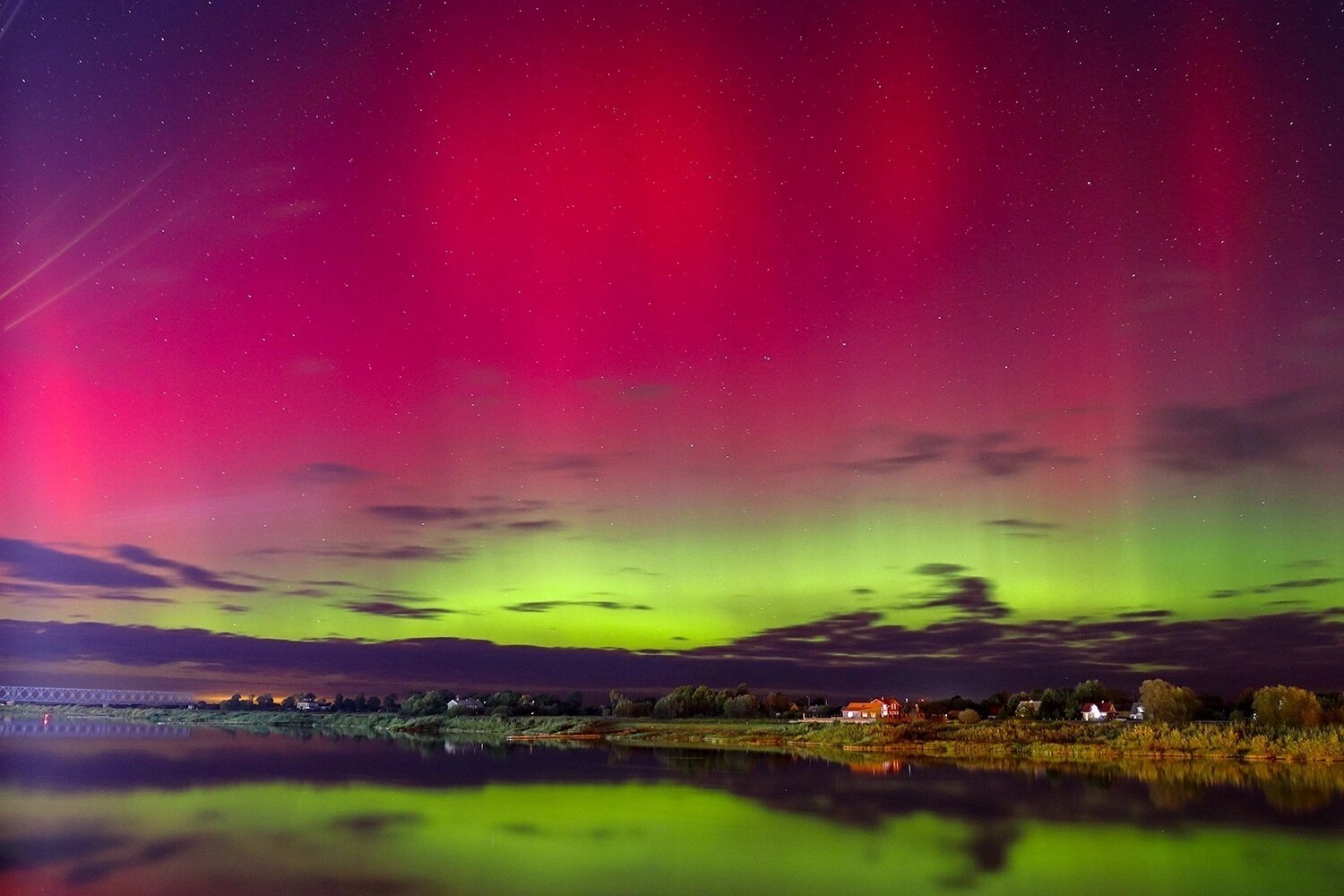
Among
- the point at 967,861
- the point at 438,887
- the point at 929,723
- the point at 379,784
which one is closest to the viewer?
the point at 438,887

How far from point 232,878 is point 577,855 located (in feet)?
23.5

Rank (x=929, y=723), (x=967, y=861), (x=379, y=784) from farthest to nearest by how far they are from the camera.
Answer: (x=929, y=723)
(x=379, y=784)
(x=967, y=861)

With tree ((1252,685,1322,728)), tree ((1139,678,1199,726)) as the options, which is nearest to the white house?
Result: tree ((1139,678,1199,726))

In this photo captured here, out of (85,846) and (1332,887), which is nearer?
(1332,887)

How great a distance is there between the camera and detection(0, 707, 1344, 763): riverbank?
5041cm

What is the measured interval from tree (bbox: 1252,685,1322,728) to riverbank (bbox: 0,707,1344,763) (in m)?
5.56

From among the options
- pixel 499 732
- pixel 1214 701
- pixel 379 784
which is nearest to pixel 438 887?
pixel 379 784

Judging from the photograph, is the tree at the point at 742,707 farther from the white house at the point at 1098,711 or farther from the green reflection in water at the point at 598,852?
the green reflection in water at the point at 598,852

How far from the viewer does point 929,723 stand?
→ 236 feet

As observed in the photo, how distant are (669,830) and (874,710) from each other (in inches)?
2929

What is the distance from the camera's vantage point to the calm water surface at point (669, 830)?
771 inches

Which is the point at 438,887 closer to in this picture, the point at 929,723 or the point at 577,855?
the point at 577,855

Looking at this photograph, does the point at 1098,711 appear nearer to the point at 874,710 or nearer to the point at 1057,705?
the point at 1057,705

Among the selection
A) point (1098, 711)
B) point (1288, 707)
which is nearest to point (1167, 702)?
point (1288, 707)
